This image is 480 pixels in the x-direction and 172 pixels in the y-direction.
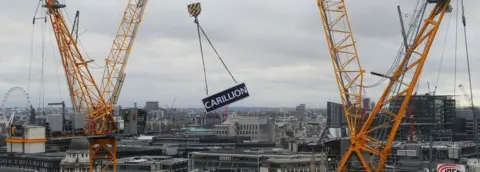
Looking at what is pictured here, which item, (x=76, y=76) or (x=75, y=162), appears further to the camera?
(x=75, y=162)

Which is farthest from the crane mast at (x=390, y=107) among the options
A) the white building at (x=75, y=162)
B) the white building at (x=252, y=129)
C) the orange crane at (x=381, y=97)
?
the white building at (x=252, y=129)

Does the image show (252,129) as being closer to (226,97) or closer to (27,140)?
Result: (27,140)

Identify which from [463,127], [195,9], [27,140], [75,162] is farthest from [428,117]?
[27,140]

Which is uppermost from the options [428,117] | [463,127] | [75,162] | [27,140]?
[428,117]

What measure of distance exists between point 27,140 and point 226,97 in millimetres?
14872

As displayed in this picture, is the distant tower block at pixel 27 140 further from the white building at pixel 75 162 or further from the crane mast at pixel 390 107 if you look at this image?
the white building at pixel 75 162

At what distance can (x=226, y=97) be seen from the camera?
36.5 metres

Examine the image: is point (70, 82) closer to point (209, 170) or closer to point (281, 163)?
point (281, 163)

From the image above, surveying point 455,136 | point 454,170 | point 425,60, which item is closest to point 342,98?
point 425,60

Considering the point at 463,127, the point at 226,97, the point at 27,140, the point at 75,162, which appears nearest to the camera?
the point at 226,97

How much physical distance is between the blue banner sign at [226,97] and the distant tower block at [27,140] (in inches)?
521

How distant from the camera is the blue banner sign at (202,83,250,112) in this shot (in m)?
36.2

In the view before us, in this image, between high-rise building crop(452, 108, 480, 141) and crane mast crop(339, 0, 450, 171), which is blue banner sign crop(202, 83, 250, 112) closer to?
crane mast crop(339, 0, 450, 171)

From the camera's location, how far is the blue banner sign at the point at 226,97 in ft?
119
